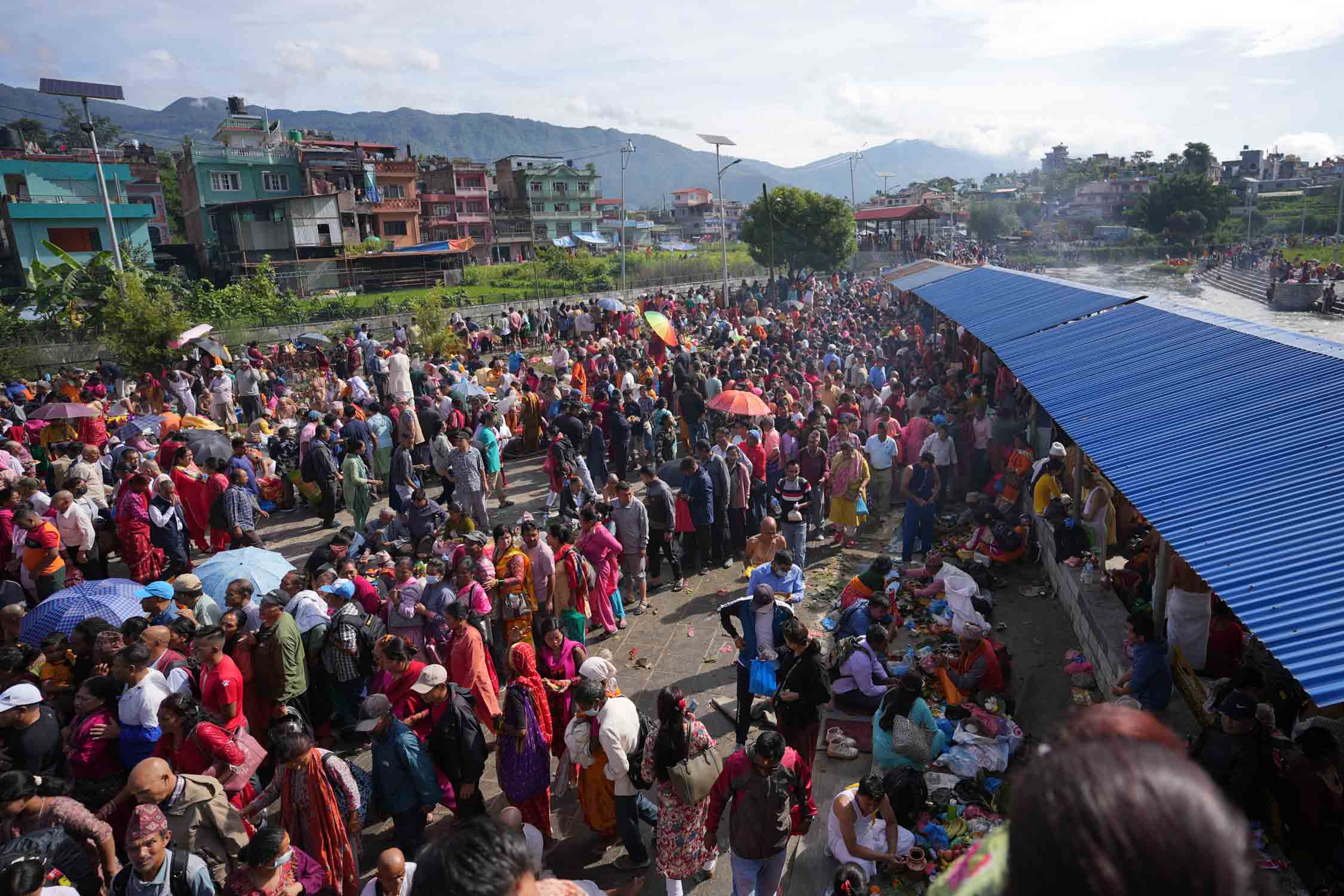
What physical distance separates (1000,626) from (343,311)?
24509 mm

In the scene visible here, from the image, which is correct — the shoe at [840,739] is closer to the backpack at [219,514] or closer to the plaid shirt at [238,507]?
the plaid shirt at [238,507]

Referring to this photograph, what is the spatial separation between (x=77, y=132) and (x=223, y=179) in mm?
41805

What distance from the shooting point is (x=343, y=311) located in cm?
2661

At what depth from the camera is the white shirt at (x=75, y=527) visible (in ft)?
27.3

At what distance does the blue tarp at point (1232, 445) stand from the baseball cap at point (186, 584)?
6.91 m

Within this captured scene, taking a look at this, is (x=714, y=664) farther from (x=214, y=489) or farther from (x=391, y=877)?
(x=214, y=489)

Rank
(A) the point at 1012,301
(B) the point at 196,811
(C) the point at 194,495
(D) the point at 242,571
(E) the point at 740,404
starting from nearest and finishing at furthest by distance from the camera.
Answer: (B) the point at 196,811
(D) the point at 242,571
(C) the point at 194,495
(E) the point at 740,404
(A) the point at 1012,301

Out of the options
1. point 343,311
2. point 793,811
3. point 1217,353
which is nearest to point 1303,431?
point 1217,353

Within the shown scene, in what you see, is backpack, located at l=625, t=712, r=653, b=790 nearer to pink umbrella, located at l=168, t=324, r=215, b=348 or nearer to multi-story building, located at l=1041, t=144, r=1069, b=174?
pink umbrella, located at l=168, t=324, r=215, b=348

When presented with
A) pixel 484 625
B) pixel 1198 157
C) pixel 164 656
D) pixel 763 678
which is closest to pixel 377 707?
pixel 164 656

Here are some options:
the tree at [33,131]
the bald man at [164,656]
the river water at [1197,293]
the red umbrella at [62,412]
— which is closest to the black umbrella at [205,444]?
the red umbrella at [62,412]

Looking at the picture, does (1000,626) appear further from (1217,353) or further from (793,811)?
(793,811)

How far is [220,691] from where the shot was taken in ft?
16.4

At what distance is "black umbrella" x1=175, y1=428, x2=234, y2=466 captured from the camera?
10.2m
